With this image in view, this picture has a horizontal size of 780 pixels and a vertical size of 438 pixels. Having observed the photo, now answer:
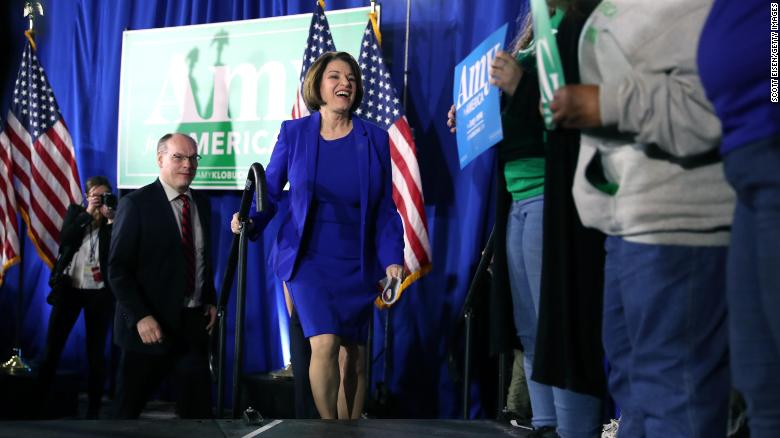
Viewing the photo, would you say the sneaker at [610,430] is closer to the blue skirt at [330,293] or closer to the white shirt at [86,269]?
the blue skirt at [330,293]

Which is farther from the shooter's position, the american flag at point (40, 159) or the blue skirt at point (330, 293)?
the american flag at point (40, 159)

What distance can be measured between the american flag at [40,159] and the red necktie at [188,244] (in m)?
2.25

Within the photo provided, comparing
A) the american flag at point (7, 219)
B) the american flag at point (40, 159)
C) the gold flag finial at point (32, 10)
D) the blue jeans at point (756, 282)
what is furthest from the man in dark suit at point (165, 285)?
the gold flag finial at point (32, 10)

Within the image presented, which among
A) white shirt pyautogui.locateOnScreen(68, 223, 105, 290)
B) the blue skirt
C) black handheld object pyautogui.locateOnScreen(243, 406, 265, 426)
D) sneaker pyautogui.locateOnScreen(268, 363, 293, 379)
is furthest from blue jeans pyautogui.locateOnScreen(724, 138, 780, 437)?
white shirt pyautogui.locateOnScreen(68, 223, 105, 290)

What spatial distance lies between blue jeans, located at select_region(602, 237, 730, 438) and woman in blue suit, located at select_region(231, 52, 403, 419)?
1759 millimetres

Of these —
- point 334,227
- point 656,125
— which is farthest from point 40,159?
point 656,125

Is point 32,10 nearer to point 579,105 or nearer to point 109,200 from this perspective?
point 109,200

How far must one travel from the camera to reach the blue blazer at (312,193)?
124 inches

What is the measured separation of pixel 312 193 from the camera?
10.3ft

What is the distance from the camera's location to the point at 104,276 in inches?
201

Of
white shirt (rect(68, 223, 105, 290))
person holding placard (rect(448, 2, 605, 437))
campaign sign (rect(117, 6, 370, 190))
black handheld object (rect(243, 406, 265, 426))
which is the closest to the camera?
person holding placard (rect(448, 2, 605, 437))

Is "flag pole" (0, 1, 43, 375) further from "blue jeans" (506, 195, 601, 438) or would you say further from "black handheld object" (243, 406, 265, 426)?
"blue jeans" (506, 195, 601, 438)

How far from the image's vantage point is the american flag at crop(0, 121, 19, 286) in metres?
5.80

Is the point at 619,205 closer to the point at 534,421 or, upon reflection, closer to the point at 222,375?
the point at 534,421
